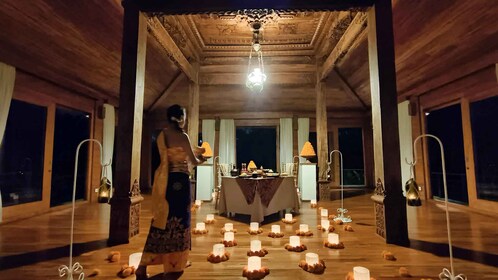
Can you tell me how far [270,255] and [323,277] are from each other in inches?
24.2

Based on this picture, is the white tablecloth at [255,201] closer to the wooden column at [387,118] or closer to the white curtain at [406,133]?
the wooden column at [387,118]

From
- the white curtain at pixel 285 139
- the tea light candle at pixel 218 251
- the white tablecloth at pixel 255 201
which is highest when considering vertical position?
the white curtain at pixel 285 139

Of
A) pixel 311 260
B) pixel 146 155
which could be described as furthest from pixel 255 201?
pixel 146 155

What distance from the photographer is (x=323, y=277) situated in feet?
6.64

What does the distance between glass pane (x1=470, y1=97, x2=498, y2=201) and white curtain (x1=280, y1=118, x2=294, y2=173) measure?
15.2 ft

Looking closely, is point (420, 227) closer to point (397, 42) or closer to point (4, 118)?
point (397, 42)

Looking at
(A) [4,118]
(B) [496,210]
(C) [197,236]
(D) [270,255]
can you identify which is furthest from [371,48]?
(A) [4,118]

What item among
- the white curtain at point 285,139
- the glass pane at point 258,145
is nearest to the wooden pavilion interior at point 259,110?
the white curtain at point 285,139

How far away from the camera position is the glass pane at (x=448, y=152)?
19.5 ft

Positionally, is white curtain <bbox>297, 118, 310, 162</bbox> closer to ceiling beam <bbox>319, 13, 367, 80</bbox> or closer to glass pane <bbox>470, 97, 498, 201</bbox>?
ceiling beam <bbox>319, 13, 367, 80</bbox>

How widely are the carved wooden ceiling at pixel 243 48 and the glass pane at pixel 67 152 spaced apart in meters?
0.73

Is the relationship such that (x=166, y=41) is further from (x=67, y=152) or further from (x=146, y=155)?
(x=146, y=155)

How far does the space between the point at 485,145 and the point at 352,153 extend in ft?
14.0

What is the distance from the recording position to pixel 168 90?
7.46 metres
